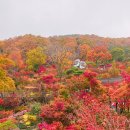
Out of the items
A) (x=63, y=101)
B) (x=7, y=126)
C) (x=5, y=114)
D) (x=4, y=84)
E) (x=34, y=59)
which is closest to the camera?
(x=7, y=126)

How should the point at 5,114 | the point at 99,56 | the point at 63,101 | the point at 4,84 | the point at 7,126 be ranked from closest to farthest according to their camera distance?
the point at 7,126, the point at 63,101, the point at 5,114, the point at 4,84, the point at 99,56

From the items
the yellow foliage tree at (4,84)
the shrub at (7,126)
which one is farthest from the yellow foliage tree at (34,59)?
the shrub at (7,126)

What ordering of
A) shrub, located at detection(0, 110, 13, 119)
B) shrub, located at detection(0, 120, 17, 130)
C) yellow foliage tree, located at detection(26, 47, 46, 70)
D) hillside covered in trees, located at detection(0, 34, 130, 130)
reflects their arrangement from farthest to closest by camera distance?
1. yellow foliage tree, located at detection(26, 47, 46, 70)
2. shrub, located at detection(0, 110, 13, 119)
3. shrub, located at detection(0, 120, 17, 130)
4. hillside covered in trees, located at detection(0, 34, 130, 130)

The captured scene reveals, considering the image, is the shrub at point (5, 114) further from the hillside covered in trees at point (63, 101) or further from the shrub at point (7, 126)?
the shrub at point (7, 126)

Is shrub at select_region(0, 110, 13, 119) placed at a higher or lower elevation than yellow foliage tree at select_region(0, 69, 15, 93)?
lower

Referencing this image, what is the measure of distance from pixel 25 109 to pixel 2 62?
554 inches

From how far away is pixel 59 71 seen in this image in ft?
171

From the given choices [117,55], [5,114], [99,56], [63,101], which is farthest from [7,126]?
[117,55]

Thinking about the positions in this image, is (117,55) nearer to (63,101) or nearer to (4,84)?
(4,84)

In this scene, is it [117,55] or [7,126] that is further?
[117,55]

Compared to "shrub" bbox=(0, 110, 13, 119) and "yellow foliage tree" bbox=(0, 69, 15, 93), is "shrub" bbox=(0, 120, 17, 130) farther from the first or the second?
"yellow foliage tree" bbox=(0, 69, 15, 93)

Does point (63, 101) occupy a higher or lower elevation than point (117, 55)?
lower

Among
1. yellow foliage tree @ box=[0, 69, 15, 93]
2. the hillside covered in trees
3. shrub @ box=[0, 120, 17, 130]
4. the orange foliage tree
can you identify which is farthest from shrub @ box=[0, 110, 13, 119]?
the orange foliage tree

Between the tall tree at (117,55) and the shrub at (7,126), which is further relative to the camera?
the tall tree at (117,55)
